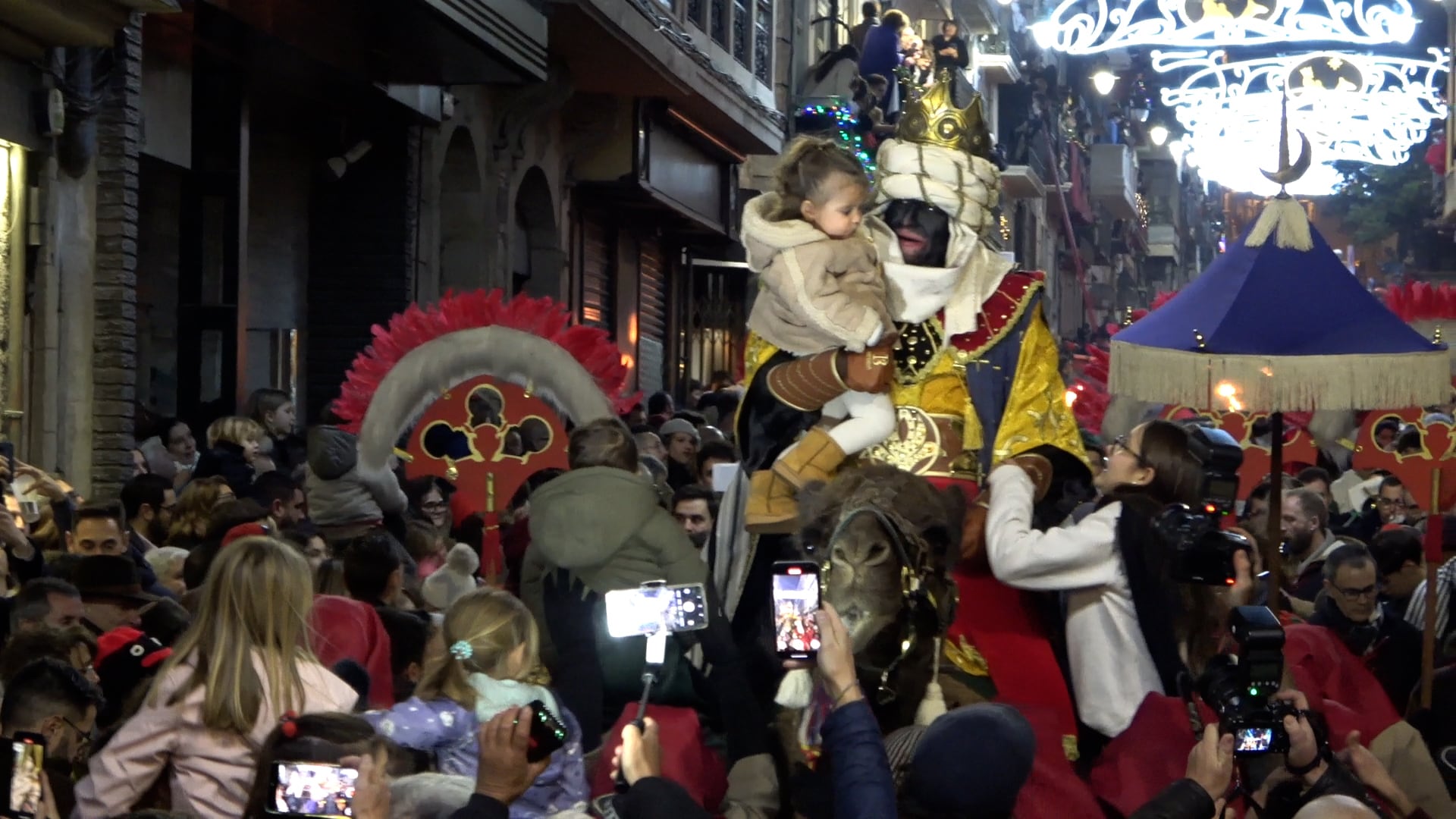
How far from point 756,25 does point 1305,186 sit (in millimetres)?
15026

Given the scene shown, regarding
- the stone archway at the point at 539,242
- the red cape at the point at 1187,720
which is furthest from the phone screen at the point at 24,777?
the stone archway at the point at 539,242

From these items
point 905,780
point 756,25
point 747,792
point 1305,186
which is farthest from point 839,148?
point 1305,186

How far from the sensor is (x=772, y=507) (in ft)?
21.3

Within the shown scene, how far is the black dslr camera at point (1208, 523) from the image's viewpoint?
5301 mm

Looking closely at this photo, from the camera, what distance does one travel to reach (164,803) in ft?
17.2

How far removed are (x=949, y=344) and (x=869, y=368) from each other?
37cm

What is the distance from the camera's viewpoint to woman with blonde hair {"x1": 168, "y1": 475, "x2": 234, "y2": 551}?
9.64m

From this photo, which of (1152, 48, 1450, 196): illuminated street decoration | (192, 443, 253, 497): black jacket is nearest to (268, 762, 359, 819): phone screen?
(192, 443, 253, 497): black jacket

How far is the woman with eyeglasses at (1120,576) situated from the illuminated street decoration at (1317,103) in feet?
60.8

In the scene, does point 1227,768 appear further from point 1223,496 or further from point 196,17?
point 196,17

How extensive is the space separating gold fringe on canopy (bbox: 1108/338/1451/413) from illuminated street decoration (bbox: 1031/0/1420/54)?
15.3 metres

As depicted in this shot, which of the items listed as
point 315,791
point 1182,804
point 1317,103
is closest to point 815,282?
point 1182,804

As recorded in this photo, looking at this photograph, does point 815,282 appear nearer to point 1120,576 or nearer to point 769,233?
point 769,233

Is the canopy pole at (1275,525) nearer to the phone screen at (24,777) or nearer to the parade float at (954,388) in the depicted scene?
the parade float at (954,388)
